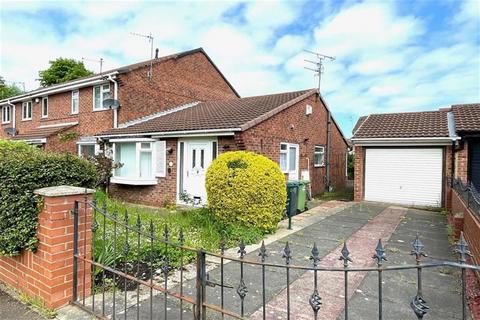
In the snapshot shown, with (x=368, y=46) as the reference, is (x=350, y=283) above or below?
below

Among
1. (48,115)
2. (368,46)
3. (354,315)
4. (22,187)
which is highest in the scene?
(368,46)

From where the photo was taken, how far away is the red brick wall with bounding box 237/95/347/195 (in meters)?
Result: 10.2

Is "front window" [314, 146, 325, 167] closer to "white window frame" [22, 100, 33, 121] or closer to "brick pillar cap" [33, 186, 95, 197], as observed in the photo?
"brick pillar cap" [33, 186, 95, 197]

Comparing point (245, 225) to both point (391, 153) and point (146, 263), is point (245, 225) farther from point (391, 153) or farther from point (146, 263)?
point (391, 153)

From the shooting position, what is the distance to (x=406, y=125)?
41.4 ft

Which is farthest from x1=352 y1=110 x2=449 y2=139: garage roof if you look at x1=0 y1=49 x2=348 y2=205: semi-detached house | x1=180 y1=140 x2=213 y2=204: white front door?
x1=180 y1=140 x2=213 y2=204: white front door

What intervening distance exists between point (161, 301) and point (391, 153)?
1138 centimetres

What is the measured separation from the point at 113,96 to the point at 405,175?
1297 cm

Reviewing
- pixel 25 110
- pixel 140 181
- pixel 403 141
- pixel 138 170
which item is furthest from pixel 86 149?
pixel 403 141

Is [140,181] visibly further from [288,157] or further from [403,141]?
[403,141]

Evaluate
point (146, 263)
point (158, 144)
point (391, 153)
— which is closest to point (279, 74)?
point (391, 153)

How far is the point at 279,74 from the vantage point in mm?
18609

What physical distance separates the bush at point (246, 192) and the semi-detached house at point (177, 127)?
2438 mm

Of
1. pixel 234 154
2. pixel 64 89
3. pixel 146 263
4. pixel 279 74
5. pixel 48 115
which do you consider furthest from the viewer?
pixel 279 74
